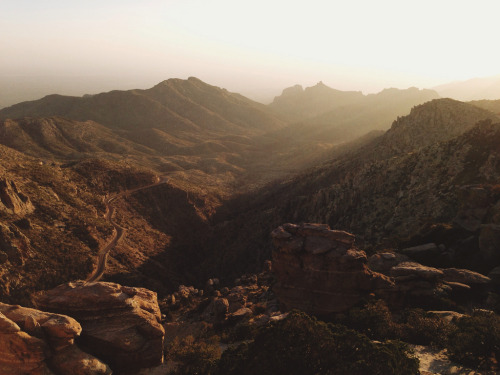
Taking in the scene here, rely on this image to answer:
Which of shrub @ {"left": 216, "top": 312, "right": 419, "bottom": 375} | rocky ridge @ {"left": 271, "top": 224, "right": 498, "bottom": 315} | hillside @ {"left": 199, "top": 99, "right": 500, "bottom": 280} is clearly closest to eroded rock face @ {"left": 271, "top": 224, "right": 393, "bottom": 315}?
rocky ridge @ {"left": 271, "top": 224, "right": 498, "bottom": 315}

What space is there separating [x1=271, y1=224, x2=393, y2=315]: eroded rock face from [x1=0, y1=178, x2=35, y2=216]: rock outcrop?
4146 centimetres

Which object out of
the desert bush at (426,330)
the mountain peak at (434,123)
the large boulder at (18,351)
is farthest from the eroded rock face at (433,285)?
the mountain peak at (434,123)

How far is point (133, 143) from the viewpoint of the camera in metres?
158

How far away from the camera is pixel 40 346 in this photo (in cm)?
1689

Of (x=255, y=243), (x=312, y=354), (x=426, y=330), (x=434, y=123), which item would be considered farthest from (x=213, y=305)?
(x=434, y=123)

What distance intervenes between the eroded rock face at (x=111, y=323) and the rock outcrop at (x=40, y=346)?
3.75 ft

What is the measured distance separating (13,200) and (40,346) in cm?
4174

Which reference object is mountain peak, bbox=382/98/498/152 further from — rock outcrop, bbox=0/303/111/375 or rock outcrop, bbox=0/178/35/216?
rock outcrop, bbox=0/178/35/216

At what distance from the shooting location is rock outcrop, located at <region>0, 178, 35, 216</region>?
161 feet

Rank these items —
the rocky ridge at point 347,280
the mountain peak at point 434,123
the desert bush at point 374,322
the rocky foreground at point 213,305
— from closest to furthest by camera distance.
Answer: the rocky foreground at point 213,305, the desert bush at point 374,322, the rocky ridge at point 347,280, the mountain peak at point 434,123

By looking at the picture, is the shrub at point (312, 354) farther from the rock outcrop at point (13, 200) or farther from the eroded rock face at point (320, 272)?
the rock outcrop at point (13, 200)

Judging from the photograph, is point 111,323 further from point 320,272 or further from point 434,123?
point 434,123

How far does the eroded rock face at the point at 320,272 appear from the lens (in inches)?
1087

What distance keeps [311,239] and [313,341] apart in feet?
41.2
